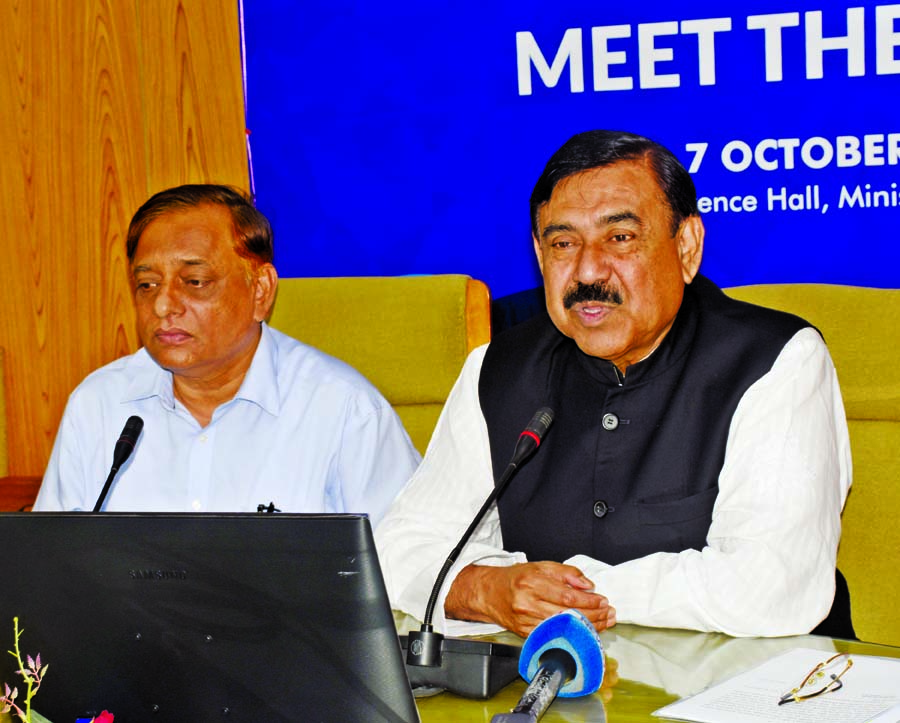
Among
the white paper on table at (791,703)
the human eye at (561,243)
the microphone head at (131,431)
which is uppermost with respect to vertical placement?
the human eye at (561,243)

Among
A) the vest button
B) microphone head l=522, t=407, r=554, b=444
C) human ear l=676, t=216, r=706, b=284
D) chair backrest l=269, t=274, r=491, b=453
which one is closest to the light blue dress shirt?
chair backrest l=269, t=274, r=491, b=453

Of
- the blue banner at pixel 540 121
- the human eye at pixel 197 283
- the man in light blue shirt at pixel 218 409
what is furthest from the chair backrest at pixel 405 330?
Result: the blue banner at pixel 540 121

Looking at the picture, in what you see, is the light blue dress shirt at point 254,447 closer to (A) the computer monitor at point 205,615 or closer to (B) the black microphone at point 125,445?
(B) the black microphone at point 125,445

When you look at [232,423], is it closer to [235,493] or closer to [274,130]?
[235,493]

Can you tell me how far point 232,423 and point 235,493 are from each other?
0.14m

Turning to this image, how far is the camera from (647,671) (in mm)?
1415

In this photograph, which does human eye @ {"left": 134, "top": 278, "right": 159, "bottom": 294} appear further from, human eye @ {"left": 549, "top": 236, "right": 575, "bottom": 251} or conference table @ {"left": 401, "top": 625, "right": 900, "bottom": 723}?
conference table @ {"left": 401, "top": 625, "right": 900, "bottom": 723}

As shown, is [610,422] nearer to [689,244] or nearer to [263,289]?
[689,244]

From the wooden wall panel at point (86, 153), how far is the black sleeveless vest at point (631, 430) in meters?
1.41

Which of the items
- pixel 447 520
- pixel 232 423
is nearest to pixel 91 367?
pixel 232 423

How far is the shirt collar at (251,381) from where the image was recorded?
7.77 ft

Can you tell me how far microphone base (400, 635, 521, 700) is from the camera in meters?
1.34

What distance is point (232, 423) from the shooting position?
2.39 m

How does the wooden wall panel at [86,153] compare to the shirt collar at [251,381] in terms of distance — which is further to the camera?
the wooden wall panel at [86,153]
